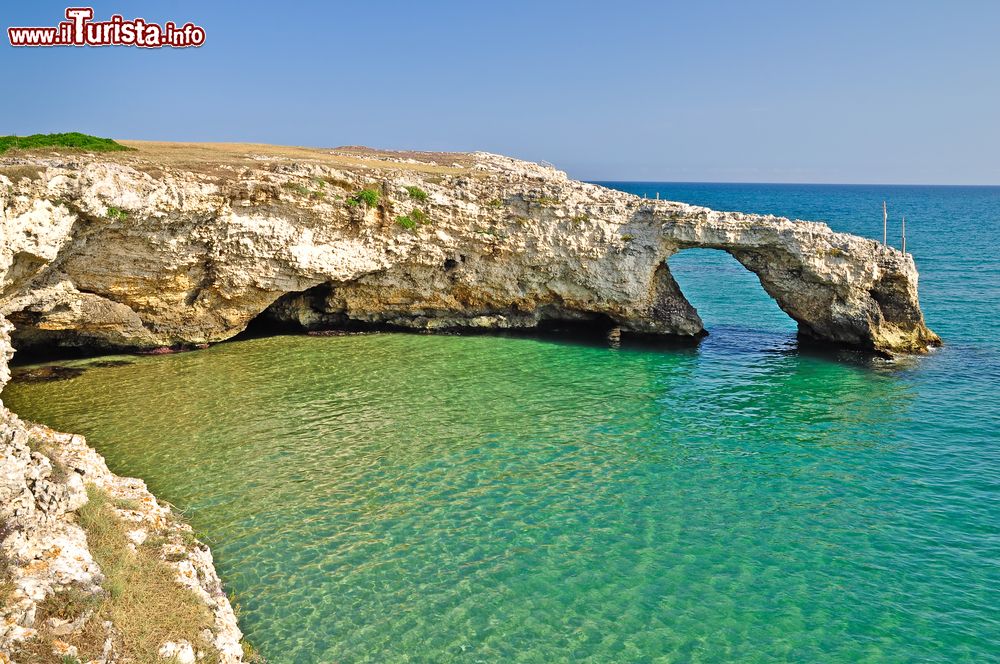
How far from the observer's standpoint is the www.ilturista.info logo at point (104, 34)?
69.2 ft

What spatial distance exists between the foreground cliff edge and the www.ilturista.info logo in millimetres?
3683

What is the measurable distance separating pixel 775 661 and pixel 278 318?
2471cm

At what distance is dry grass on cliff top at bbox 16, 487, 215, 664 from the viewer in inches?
329

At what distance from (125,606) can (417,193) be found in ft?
66.7

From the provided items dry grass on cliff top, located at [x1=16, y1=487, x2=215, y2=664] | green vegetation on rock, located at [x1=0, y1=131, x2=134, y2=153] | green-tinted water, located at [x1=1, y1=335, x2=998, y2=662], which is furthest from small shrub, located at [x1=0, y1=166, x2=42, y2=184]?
dry grass on cliff top, located at [x1=16, y1=487, x2=215, y2=664]

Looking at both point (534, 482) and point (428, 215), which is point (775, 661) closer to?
Result: point (534, 482)

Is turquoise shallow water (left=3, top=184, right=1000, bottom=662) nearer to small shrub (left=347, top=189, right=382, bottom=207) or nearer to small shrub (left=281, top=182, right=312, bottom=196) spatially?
small shrub (left=347, top=189, right=382, bottom=207)

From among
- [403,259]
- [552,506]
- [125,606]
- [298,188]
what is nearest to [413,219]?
[403,259]

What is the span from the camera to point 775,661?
1012cm

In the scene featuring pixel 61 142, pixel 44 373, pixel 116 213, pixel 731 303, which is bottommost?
pixel 44 373

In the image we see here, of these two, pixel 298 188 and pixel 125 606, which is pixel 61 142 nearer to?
pixel 298 188

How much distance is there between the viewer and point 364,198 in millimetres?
26156

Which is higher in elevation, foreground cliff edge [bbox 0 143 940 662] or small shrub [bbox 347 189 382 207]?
small shrub [bbox 347 189 382 207]

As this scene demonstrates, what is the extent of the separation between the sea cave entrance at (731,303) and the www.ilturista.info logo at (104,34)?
24.5 meters
